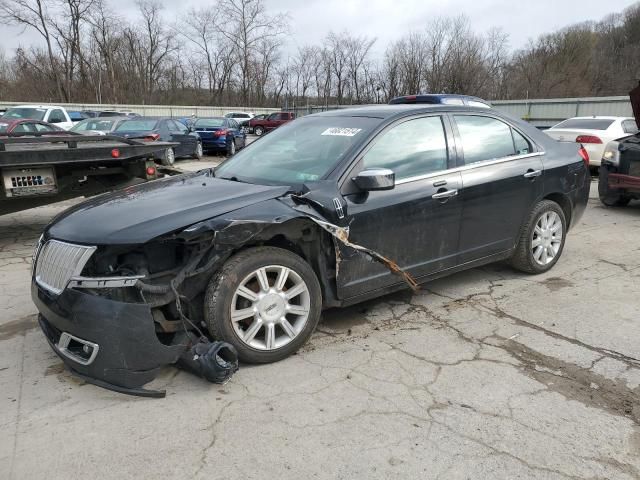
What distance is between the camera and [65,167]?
6.36 meters

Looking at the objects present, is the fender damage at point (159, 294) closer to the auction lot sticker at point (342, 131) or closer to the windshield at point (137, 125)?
the auction lot sticker at point (342, 131)

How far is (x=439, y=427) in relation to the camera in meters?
2.68

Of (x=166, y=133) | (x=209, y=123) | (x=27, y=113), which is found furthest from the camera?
(x=209, y=123)

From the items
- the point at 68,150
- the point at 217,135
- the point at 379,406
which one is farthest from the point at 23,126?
the point at 379,406

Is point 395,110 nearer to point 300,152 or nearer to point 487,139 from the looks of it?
point 300,152

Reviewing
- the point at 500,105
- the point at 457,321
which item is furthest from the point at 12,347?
the point at 500,105

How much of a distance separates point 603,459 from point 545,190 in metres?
2.98

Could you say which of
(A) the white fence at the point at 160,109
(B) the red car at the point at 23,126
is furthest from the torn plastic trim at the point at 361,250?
(A) the white fence at the point at 160,109

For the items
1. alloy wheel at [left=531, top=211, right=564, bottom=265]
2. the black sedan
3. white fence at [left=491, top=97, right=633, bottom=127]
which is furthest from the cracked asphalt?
white fence at [left=491, top=97, right=633, bottom=127]

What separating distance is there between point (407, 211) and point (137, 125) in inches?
558

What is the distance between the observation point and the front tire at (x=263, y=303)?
312 centimetres

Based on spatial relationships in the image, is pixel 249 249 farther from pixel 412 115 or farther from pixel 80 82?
pixel 80 82

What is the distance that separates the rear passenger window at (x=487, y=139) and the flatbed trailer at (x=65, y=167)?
4467 mm

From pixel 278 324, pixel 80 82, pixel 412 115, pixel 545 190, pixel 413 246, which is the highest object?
pixel 80 82
